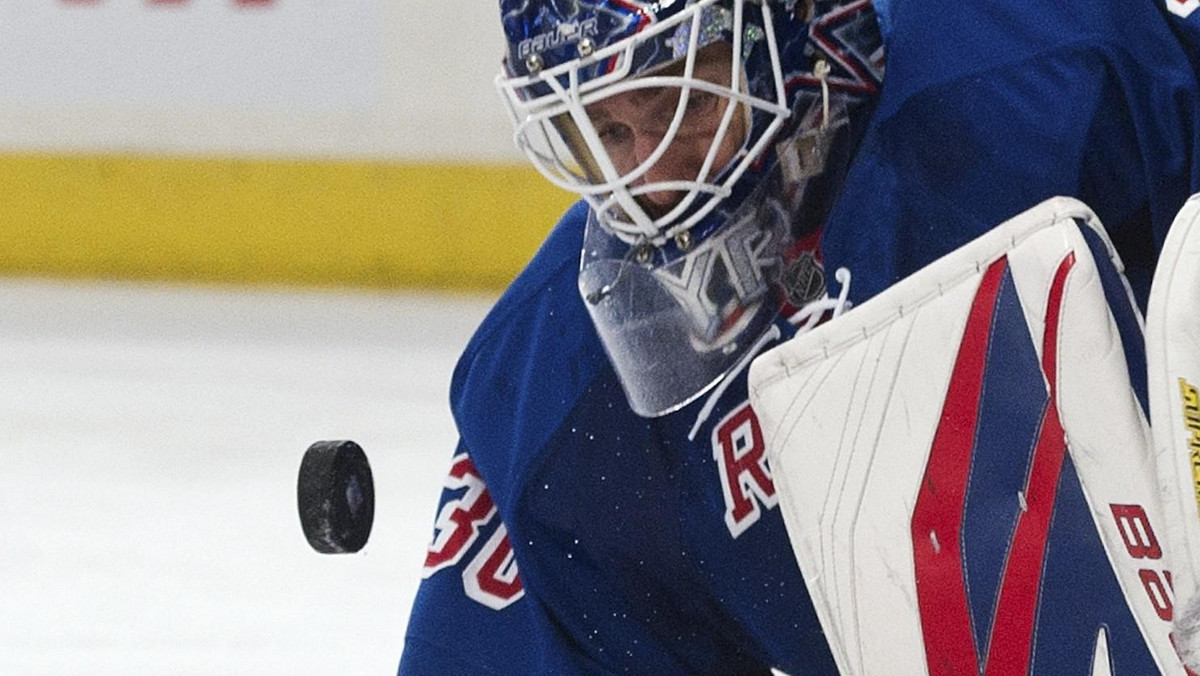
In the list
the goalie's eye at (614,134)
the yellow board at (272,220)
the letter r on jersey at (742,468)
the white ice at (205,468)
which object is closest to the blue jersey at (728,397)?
the letter r on jersey at (742,468)

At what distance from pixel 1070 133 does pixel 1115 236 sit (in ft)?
0.27

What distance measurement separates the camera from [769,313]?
1412mm

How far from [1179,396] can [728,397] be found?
0.42 m

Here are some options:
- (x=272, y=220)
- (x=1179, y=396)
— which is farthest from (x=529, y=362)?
(x=272, y=220)

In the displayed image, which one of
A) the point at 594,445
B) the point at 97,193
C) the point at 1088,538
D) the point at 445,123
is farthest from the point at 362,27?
the point at 1088,538

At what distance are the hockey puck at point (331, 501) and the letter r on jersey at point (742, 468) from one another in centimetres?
27

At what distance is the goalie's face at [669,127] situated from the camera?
1.36 metres

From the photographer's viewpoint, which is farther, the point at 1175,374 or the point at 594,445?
the point at 594,445

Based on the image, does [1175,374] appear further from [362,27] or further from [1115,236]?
[362,27]

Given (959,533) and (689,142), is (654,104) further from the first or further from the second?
(959,533)

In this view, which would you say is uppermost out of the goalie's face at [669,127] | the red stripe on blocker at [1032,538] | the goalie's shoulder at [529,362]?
the goalie's face at [669,127]

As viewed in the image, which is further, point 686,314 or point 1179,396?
point 686,314

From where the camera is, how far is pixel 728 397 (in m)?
1.44

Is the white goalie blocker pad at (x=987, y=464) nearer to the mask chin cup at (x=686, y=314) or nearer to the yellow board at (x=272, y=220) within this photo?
the mask chin cup at (x=686, y=314)
